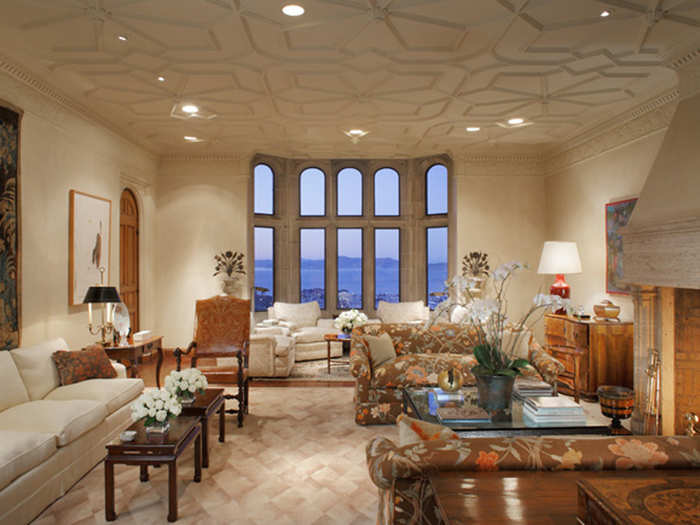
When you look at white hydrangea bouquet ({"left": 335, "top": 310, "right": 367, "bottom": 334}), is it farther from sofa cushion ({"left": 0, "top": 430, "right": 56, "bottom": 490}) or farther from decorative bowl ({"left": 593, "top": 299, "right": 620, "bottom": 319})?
sofa cushion ({"left": 0, "top": 430, "right": 56, "bottom": 490})

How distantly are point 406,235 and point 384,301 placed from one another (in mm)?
1383

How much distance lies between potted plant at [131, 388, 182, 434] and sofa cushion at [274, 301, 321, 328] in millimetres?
4848

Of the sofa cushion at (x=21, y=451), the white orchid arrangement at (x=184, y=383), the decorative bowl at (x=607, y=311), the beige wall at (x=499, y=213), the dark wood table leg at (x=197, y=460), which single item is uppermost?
the beige wall at (x=499, y=213)

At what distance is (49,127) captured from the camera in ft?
15.5

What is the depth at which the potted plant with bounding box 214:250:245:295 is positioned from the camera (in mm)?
7430

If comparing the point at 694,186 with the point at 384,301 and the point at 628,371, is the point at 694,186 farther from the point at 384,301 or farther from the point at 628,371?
the point at 384,301

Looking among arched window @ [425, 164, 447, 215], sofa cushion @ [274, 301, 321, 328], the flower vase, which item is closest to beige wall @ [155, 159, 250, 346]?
sofa cushion @ [274, 301, 321, 328]

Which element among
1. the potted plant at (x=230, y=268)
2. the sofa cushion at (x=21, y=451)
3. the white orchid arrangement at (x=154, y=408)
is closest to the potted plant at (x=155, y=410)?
the white orchid arrangement at (x=154, y=408)

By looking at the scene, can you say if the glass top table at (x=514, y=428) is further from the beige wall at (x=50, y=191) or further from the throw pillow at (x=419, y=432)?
the beige wall at (x=50, y=191)

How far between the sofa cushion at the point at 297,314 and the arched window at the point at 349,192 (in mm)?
2097

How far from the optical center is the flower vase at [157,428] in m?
2.82

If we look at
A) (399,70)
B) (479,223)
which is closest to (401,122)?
(399,70)

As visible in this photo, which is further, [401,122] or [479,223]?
[479,223]

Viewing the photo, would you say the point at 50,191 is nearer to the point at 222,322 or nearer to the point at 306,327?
the point at 222,322
